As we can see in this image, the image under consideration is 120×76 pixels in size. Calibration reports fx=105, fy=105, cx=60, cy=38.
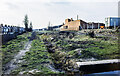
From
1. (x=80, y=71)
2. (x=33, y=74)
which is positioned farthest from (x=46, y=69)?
(x=80, y=71)

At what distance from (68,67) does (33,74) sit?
328cm

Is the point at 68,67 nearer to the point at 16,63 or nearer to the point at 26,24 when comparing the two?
the point at 16,63

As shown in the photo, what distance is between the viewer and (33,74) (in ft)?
26.6

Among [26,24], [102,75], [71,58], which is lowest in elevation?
[102,75]

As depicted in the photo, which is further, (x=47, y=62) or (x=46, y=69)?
(x=47, y=62)

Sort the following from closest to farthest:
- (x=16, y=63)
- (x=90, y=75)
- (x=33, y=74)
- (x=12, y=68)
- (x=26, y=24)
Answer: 1. (x=33, y=74)
2. (x=90, y=75)
3. (x=12, y=68)
4. (x=16, y=63)
5. (x=26, y=24)

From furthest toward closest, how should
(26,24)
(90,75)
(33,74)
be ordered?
(26,24) < (90,75) < (33,74)

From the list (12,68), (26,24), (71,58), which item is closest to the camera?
(12,68)

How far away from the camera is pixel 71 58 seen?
11516 mm

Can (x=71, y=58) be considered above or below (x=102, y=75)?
above

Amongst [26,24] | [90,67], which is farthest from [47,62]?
[26,24]

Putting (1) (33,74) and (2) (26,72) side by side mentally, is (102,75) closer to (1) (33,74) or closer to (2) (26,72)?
(1) (33,74)

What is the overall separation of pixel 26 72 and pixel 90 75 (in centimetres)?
520

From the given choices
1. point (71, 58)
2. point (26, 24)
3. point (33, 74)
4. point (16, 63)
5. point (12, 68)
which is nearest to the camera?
point (33, 74)
